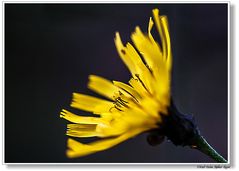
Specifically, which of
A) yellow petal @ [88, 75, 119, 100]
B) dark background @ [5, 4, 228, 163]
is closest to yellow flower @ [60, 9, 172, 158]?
yellow petal @ [88, 75, 119, 100]

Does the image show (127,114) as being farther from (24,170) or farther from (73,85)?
(73,85)

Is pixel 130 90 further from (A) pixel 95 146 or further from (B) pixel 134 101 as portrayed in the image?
(A) pixel 95 146

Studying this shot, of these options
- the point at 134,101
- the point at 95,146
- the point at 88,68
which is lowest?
the point at 95,146

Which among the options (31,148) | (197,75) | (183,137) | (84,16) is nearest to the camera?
(183,137)

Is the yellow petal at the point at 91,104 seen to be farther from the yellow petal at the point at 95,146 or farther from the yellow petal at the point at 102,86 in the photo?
the yellow petal at the point at 95,146

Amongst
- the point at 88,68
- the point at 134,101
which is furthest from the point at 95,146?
the point at 88,68

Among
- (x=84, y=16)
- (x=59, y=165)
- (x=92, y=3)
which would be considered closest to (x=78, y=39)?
(x=84, y=16)

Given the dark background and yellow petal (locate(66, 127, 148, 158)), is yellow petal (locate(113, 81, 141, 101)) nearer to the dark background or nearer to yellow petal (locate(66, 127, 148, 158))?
yellow petal (locate(66, 127, 148, 158))
